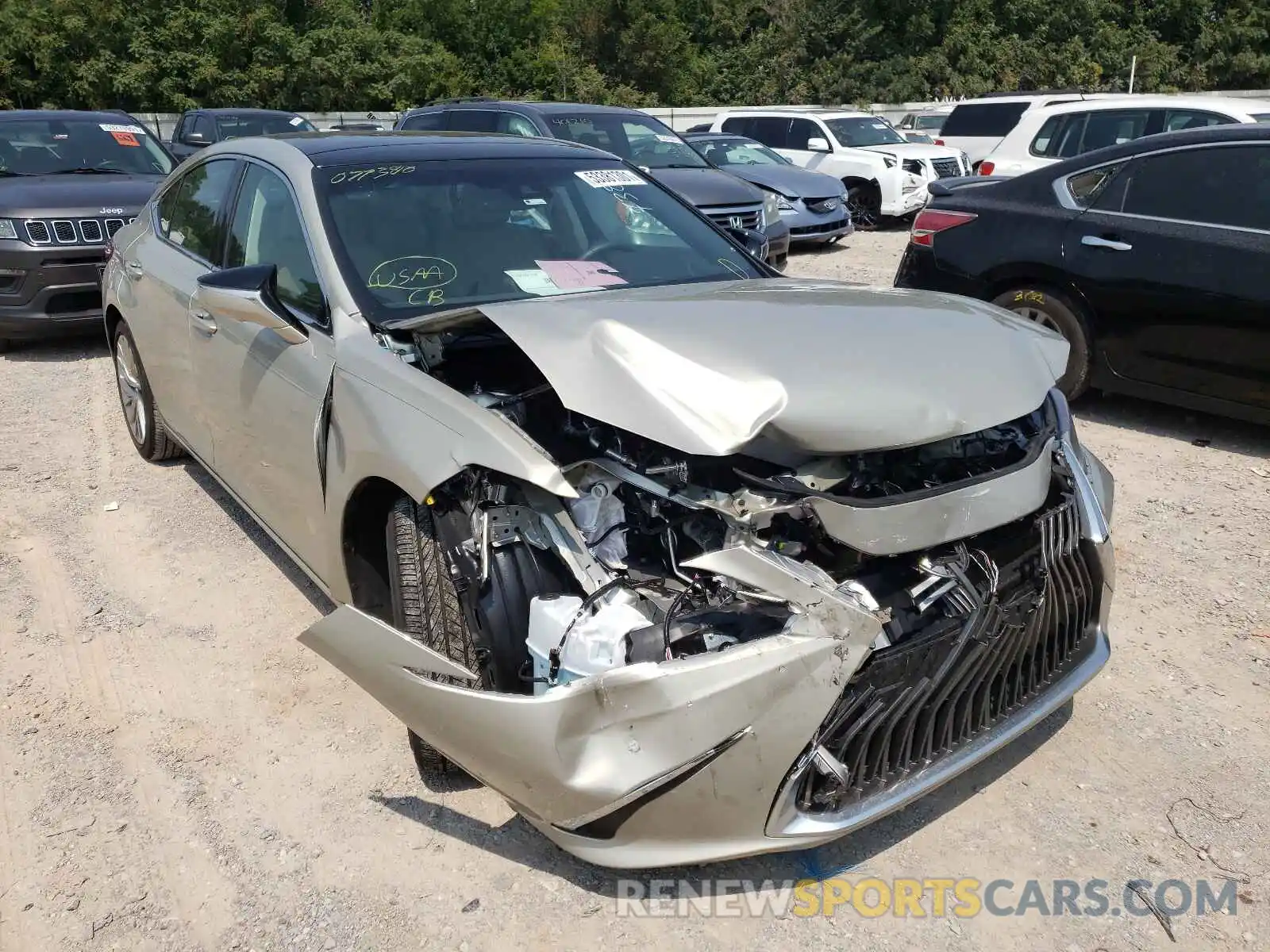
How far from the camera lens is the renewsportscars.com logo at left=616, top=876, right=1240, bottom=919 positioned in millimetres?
2463

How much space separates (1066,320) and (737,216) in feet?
14.9

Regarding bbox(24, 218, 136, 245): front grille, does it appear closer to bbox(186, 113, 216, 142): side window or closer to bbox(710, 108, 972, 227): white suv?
bbox(186, 113, 216, 142): side window

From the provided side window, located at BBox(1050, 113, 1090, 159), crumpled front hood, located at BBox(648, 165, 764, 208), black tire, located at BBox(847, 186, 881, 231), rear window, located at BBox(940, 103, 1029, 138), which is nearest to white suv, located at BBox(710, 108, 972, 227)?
black tire, located at BBox(847, 186, 881, 231)

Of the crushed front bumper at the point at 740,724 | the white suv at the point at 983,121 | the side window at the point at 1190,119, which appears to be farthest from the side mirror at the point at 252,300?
Result: the white suv at the point at 983,121

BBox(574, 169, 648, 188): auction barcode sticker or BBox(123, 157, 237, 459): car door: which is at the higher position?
BBox(574, 169, 648, 188): auction barcode sticker

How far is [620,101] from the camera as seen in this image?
36.0 meters

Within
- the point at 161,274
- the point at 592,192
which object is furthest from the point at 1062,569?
the point at 161,274

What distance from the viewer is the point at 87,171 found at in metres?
8.52

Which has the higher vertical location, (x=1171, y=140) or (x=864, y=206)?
(x=1171, y=140)

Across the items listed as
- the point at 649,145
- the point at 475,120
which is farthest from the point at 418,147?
the point at 475,120

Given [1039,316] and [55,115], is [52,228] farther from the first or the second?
[1039,316]

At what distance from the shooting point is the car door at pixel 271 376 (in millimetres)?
3148

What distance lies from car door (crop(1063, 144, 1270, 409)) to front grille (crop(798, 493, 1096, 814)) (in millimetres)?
2937

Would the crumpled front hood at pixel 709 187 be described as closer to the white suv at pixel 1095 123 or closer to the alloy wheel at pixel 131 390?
the white suv at pixel 1095 123
